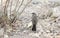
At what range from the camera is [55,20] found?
19.4ft

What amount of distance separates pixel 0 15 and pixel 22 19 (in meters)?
0.62

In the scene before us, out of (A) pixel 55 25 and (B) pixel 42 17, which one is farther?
(B) pixel 42 17

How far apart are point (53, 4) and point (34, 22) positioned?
235 cm

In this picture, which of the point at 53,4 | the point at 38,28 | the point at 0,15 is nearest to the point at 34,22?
the point at 38,28

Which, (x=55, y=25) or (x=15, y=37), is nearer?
(x=15, y=37)

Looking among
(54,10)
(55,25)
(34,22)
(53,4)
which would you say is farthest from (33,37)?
(53,4)

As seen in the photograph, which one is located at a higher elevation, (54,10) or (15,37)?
(54,10)

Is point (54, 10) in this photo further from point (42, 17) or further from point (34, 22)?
point (34, 22)

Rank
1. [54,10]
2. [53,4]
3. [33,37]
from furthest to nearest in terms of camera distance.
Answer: [53,4] < [54,10] < [33,37]

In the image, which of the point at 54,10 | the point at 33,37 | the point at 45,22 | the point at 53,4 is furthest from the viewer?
the point at 53,4

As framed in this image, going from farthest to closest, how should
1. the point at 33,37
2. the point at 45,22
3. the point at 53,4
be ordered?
the point at 53,4 → the point at 45,22 → the point at 33,37

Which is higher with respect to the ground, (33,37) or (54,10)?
(54,10)

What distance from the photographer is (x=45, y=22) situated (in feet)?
19.0

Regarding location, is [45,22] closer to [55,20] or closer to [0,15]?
[55,20]
